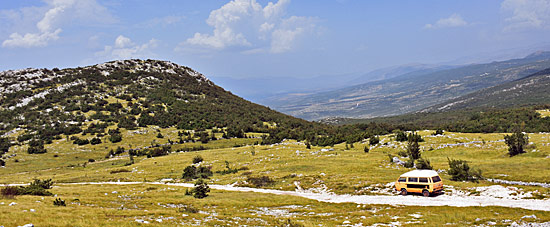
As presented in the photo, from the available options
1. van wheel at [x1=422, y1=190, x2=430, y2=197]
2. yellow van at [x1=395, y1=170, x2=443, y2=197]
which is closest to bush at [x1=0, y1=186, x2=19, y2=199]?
yellow van at [x1=395, y1=170, x2=443, y2=197]

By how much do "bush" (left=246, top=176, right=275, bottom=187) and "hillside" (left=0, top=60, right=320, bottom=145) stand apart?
194ft

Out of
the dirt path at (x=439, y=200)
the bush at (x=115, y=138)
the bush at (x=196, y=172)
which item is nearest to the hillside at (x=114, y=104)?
the bush at (x=115, y=138)

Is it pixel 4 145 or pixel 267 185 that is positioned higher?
pixel 4 145

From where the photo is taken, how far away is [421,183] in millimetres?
28109

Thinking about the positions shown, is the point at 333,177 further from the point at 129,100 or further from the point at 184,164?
the point at 129,100

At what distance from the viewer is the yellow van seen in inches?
1091

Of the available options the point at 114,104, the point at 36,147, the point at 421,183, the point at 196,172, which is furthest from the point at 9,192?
the point at 114,104

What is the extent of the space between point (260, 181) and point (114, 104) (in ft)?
292

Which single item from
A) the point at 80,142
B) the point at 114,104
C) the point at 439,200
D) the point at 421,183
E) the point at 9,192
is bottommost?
the point at 439,200

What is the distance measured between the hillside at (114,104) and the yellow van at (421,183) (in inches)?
2995

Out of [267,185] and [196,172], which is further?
[196,172]

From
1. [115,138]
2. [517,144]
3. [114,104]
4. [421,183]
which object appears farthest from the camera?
[114,104]

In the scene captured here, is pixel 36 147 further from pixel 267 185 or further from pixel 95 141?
pixel 267 185

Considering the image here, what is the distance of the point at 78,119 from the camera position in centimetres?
9681
